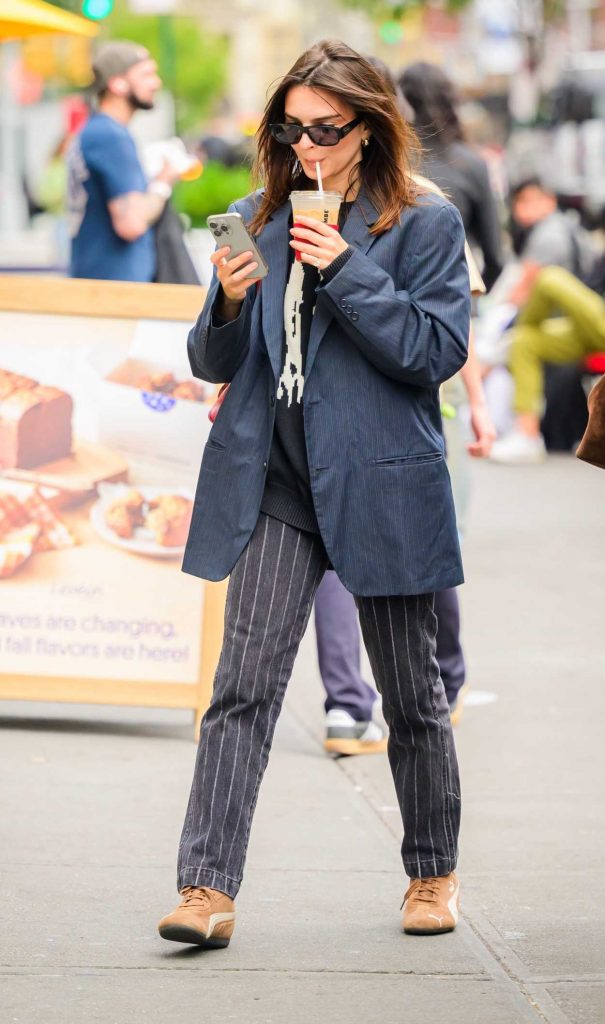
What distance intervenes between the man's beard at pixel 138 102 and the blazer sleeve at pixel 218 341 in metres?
4.20

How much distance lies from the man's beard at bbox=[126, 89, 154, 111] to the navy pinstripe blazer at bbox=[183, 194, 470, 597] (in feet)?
13.9

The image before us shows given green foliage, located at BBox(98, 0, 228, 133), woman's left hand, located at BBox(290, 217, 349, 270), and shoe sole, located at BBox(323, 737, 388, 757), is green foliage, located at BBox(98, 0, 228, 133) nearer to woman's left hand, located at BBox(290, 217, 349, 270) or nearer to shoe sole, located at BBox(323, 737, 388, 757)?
shoe sole, located at BBox(323, 737, 388, 757)

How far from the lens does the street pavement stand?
375cm

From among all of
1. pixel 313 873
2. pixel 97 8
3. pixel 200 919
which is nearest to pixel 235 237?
pixel 200 919

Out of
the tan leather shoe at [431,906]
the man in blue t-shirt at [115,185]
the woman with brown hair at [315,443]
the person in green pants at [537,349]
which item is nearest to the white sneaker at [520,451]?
the person in green pants at [537,349]

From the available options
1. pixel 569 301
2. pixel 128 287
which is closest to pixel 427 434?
pixel 128 287

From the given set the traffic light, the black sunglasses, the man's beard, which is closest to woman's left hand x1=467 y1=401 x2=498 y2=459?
the black sunglasses

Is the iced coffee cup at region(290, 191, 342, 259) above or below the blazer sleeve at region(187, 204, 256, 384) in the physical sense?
above

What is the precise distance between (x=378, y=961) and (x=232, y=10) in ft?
309

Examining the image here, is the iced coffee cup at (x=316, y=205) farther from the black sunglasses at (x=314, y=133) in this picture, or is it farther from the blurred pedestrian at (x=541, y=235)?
the blurred pedestrian at (x=541, y=235)

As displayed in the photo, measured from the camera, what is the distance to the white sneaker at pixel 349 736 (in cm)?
592

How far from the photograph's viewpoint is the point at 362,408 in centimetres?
394

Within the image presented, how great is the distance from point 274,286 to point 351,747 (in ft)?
7.47

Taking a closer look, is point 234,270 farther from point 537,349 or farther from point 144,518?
point 537,349
